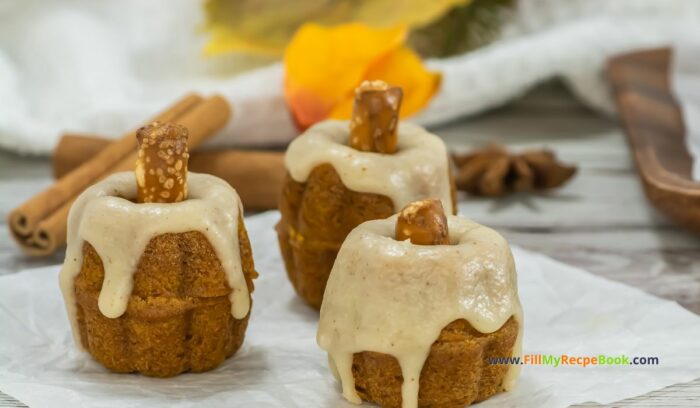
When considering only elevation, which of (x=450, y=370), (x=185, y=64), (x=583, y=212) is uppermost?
(x=185, y=64)

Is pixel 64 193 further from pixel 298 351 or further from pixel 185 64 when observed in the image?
pixel 185 64

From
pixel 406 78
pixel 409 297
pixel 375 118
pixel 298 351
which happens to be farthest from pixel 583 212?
pixel 409 297

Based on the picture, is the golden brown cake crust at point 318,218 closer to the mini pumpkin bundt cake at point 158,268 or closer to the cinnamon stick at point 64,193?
the mini pumpkin bundt cake at point 158,268

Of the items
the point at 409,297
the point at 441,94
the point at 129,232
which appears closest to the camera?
the point at 409,297

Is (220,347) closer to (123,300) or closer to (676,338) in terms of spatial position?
(123,300)

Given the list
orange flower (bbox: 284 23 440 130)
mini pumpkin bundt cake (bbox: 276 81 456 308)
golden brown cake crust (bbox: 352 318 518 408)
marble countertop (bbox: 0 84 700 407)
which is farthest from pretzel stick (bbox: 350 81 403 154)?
orange flower (bbox: 284 23 440 130)

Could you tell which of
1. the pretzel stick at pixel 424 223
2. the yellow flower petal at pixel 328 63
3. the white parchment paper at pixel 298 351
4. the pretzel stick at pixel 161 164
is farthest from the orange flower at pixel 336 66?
the pretzel stick at pixel 424 223

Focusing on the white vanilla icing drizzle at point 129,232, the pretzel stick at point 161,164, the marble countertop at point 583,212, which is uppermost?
the pretzel stick at point 161,164
